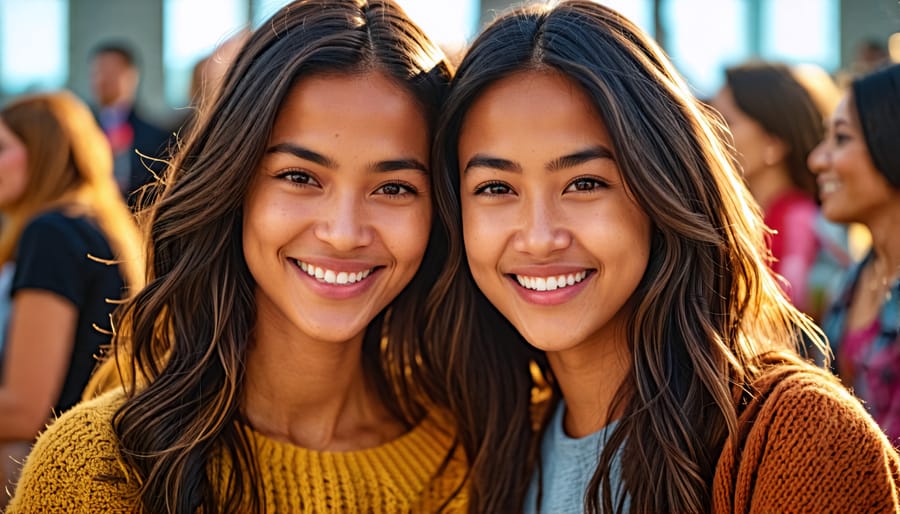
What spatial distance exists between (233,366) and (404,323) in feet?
1.86

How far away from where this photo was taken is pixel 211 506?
2.34 meters

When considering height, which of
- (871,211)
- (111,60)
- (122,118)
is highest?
(111,60)

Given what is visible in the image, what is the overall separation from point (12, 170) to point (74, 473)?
2.46 m

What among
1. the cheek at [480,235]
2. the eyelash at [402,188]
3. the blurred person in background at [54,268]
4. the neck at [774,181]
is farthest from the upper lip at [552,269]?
the neck at [774,181]

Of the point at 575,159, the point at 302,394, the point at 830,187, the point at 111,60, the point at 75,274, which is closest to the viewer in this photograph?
the point at 575,159

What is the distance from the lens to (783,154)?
200 inches

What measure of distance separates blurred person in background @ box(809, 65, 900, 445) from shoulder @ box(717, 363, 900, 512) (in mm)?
1265

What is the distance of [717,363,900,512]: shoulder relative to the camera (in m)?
1.90

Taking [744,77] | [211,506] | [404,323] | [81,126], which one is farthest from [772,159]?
[211,506]

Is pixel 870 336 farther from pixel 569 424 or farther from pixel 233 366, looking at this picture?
pixel 233 366

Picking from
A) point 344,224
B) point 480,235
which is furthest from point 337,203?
point 480,235

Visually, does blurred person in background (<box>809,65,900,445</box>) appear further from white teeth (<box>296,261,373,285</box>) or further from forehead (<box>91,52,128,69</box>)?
forehead (<box>91,52,128,69</box>)

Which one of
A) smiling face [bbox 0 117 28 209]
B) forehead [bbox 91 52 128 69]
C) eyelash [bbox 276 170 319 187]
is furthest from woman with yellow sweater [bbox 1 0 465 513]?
forehead [bbox 91 52 128 69]

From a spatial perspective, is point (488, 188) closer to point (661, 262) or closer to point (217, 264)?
point (661, 262)
